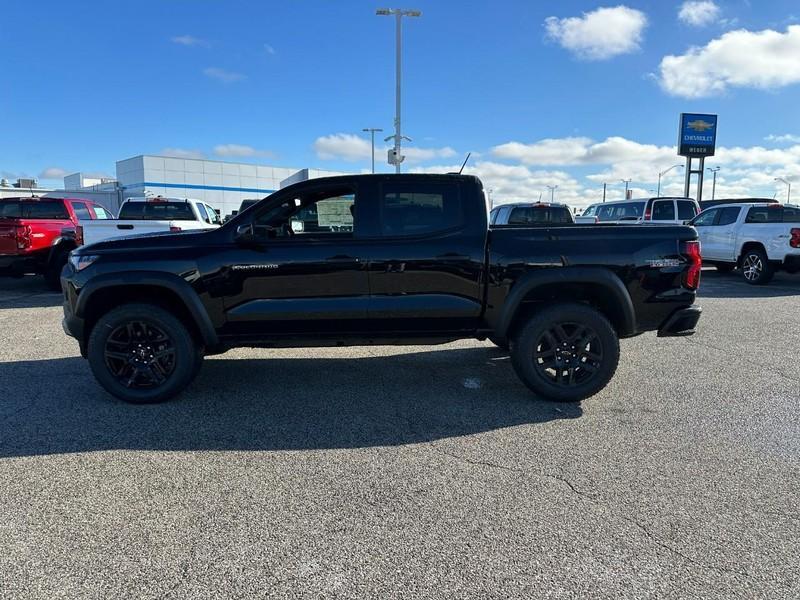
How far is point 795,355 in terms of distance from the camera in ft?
20.3

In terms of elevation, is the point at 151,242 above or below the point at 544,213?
below

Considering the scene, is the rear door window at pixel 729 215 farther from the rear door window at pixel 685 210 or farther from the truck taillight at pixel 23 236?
the truck taillight at pixel 23 236

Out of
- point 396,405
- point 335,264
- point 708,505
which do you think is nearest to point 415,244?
point 335,264

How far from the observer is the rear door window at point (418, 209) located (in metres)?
4.57

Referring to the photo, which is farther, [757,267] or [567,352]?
[757,267]

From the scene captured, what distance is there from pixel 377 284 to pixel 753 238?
38.2ft

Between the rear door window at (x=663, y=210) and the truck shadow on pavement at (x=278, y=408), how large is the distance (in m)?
12.8

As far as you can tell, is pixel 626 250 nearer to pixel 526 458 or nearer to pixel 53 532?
pixel 526 458

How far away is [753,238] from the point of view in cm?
1259

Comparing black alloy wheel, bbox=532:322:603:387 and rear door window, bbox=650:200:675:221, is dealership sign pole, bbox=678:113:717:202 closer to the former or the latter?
rear door window, bbox=650:200:675:221

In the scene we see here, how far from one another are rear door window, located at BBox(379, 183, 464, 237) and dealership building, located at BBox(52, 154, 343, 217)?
40.4 meters

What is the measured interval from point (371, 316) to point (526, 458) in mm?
1691

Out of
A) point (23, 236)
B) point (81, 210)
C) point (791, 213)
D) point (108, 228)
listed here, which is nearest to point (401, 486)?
point (108, 228)

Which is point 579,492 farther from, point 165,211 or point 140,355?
point 165,211
